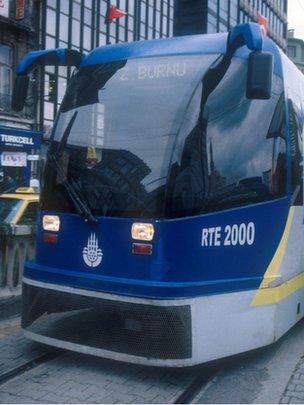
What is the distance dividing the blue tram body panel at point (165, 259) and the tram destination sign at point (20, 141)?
20.7 m

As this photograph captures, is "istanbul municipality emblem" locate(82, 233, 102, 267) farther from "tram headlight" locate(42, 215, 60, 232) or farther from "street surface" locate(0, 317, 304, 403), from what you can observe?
"street surface" locate(0, 317, 304, 403)

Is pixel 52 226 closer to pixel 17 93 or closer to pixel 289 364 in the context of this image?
pixel 17 93

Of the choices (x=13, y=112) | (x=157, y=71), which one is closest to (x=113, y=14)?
(x=13, y=112)

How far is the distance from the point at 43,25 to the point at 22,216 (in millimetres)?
22217

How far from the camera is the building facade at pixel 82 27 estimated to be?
28500mm

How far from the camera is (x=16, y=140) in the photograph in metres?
25.8

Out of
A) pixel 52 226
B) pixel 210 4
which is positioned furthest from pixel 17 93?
pixel 210 4

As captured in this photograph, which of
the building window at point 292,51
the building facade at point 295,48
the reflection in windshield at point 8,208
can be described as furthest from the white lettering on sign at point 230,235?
the building window at point 292,51

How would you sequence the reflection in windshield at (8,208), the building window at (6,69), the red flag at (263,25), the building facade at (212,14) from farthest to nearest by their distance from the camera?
the building facade at (212,14) → the building window at (6,69) → the reflection in windshield at (8,208) → the red flag at (263,25)

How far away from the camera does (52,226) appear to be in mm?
5156

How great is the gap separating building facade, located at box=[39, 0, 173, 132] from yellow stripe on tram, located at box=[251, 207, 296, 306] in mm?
23318

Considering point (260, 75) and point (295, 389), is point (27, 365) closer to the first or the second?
point (295, 389)

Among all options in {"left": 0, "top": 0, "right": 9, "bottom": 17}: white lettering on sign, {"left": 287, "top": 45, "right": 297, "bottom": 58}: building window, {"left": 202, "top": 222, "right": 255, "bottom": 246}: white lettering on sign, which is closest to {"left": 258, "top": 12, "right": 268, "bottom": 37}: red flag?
{"left": 202, "top": 222, "right": 255, "bottom": 246}: white lettering on sign

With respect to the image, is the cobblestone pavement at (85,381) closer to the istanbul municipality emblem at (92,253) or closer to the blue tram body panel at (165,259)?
the blue tram body panel at (165,259)
